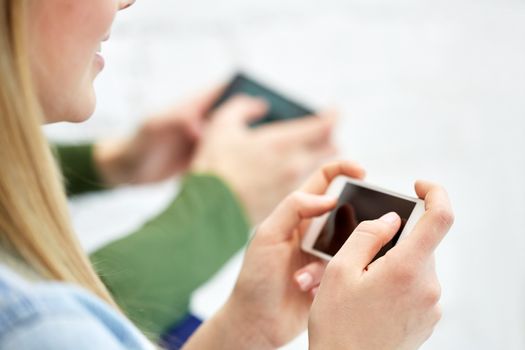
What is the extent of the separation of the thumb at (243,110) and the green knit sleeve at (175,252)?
107 mm

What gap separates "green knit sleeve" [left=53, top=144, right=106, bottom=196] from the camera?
792 mm

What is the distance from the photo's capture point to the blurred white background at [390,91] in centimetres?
64

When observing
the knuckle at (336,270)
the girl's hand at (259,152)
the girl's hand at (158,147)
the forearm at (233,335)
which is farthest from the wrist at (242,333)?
the girl's hand at (158,147)

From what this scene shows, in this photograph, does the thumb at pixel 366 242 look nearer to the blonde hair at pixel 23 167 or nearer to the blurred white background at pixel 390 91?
the blonde hair at pixel 23 167

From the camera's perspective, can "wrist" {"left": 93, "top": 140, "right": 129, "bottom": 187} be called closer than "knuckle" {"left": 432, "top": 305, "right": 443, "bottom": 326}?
No

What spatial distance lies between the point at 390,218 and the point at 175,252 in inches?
12.1

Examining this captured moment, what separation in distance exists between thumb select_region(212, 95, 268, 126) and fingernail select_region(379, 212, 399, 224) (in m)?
0.41

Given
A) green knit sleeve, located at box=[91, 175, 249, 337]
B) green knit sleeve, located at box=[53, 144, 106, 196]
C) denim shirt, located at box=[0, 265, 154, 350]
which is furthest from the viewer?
green knit sleeve, located at box=[53, 144, 106, 196]

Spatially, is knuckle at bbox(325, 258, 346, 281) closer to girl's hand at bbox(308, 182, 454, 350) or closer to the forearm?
girl's hand at bbox(308, 182, 454, 350)

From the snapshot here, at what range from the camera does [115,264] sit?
56 centimetres

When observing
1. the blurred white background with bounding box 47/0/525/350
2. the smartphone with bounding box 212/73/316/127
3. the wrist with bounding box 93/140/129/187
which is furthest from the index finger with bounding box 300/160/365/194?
the wrist with bounding box 93/140/129/187

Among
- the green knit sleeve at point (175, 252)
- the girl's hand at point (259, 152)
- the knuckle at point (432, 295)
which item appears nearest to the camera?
the knuckle at point (432, 295)

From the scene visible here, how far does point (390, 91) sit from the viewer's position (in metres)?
0.87

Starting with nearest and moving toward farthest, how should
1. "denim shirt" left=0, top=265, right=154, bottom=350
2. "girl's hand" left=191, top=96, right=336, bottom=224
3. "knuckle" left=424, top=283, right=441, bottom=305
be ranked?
"denim shirt" left=0, top=265, right=154, bottom=350 → "knuckle" left=424, top=283, right=441, bottom=305 → "girl's hand" left=191, top=96, right=336, bottom=224
